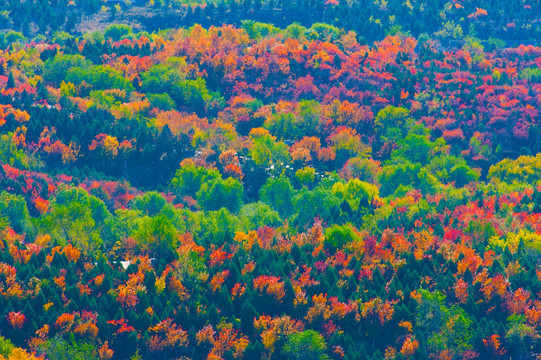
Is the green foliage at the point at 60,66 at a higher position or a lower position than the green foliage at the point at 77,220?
lower

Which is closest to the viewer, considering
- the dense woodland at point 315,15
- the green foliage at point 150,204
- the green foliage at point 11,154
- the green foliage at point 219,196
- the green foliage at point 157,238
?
the green foliage at point 157,238

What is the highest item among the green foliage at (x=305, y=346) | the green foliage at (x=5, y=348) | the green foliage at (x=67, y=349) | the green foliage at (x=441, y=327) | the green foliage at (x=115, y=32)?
the green foliage at (x=441, y=327)

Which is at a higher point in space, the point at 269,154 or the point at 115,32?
the point at 269,154

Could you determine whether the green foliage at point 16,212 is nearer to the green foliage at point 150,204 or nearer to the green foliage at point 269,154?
the green foliage at point 150,204

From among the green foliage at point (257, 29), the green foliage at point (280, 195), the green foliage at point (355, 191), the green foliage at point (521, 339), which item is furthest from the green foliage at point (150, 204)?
the green foliage at point (257, 29)

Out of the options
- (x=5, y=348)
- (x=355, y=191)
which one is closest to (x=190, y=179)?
(x=355, y=191)

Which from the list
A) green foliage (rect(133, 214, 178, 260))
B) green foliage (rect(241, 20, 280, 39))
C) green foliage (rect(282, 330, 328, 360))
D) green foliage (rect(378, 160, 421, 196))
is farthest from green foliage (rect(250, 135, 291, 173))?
green foliage (rect(282, 330, 328, 360))

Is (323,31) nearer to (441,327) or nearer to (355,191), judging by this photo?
(355,191)

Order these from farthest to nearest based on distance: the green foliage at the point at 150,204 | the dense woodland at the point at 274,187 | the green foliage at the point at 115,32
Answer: the green foliage at the point at 115,32 → the green foliage at the point at 150,204 → the dense woodland at the point at 274,187
